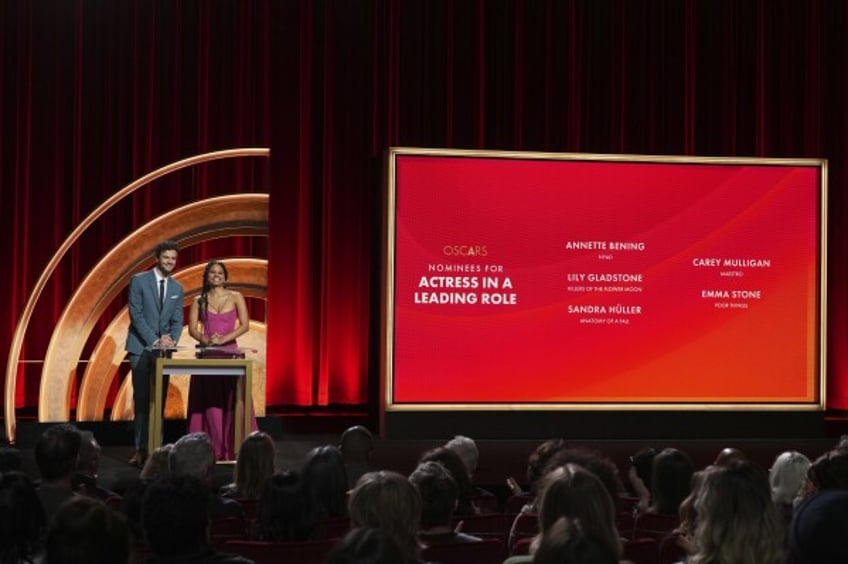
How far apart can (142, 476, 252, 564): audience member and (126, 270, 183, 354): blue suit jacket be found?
16.4 ft

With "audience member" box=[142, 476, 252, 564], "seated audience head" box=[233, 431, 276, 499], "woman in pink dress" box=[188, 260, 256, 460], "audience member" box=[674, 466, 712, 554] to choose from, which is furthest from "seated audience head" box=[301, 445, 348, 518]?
"woman in pink dress" box=[188, 260, 256, 460]

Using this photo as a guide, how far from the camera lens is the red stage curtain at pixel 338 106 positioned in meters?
11.2

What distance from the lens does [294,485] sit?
3.70 m

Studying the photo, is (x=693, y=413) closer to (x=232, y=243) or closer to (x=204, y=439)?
(x=232, y=243)

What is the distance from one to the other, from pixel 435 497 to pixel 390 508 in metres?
0.60

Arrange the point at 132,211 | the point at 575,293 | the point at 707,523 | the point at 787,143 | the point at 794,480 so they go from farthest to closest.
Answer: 1. the point at 787,143
2. the point at 132,211
3. the point at 575,293
4. the point at 794,480
5. the point at 707,523

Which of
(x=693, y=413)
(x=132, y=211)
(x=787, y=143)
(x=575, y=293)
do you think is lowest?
(x=693, y=413)

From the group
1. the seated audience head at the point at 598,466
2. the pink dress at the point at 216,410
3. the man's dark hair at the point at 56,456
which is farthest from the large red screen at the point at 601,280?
the seated audience head at the point at 598,466

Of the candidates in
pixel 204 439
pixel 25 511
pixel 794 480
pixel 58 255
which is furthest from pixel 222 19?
pixel 25 511

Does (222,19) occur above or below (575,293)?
above

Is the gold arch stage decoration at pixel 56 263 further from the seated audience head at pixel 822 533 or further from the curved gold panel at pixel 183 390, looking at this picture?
the seated audience head at pixel 822 533

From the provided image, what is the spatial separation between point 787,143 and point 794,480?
8187 millimetres

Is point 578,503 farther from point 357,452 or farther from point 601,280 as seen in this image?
point 601,280

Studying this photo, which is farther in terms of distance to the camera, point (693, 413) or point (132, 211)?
point (132, 211)
